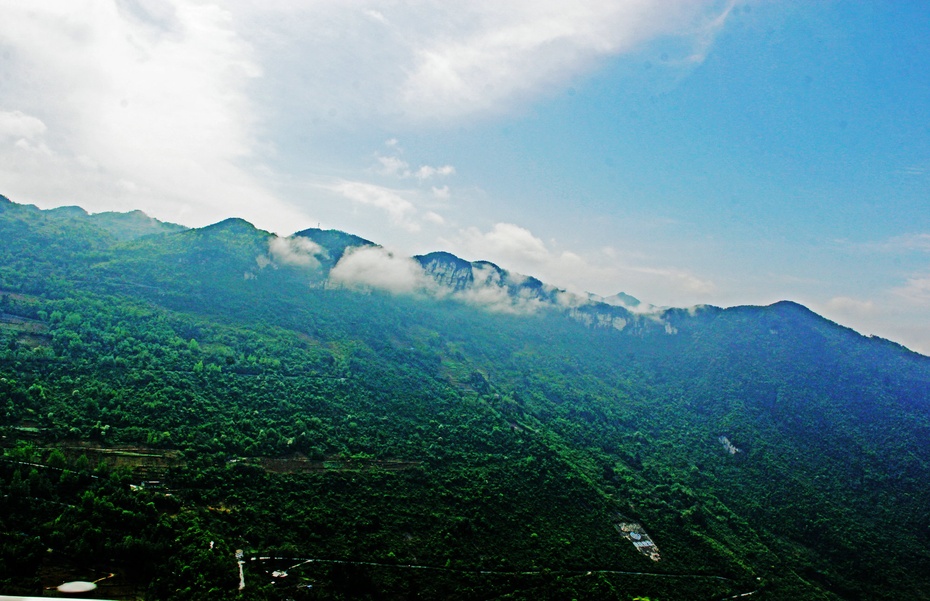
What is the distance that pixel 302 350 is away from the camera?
340ft

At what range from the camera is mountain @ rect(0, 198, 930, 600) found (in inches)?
1784

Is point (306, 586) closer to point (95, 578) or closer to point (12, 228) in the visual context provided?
point (95, 578)

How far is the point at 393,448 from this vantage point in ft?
240

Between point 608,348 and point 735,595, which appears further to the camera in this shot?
point 608,348

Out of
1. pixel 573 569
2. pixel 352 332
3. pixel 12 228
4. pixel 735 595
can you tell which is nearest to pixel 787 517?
pixel 735 595

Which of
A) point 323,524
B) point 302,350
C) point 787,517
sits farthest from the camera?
point 302,350

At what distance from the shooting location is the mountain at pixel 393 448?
45312 mm

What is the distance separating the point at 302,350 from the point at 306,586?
67.2 metres

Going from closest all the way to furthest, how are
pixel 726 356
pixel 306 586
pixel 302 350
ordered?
pixel 306 586 → pixel 302 350 → pixel 726 356

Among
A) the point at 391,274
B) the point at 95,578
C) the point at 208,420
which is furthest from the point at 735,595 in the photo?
the point at 391,274

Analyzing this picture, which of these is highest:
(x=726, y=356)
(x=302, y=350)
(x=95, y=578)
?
(x=726, y=356)

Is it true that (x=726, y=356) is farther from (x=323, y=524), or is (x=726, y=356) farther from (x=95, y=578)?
A: (x=95, y=578)

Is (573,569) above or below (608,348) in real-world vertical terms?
below

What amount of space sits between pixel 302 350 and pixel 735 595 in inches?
3451
